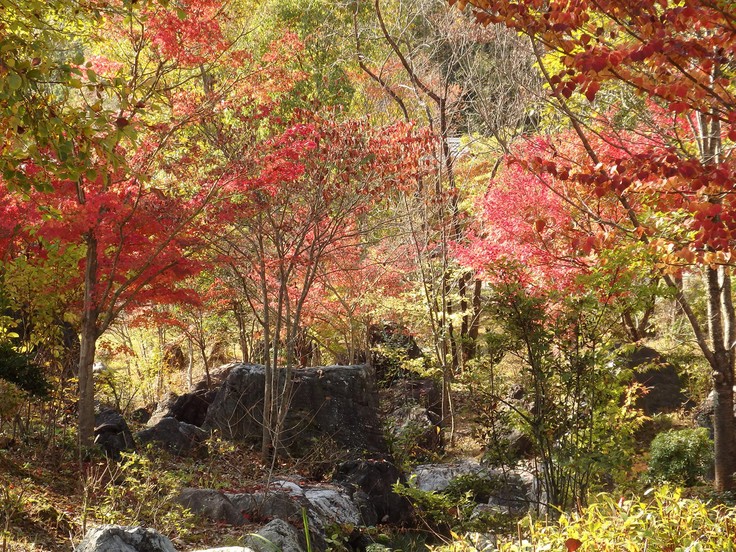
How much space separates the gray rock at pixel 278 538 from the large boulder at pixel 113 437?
10.2 feet

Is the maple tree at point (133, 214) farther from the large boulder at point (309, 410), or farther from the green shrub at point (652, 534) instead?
the green shrub at point (652, 534)

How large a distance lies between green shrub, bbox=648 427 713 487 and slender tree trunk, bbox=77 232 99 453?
724cm

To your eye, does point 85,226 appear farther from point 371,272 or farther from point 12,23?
point 371,272

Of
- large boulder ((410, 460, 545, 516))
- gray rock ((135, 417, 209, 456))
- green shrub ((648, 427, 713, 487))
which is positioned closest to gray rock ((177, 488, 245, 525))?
large boulder ((410, 460, 545, 516))

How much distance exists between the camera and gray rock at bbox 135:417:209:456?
9906 mm

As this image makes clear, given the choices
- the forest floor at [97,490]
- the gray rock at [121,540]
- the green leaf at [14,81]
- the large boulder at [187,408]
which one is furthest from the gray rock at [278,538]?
the large boulder at [187,408]

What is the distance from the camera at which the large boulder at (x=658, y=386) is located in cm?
1360

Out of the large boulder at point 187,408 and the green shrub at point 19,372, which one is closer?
the green shrub at point 19,372

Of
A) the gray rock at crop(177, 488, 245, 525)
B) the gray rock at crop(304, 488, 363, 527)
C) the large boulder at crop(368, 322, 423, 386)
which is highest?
the large boulder at crop(368, 322, 423, 386)

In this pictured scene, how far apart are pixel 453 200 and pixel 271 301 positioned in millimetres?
4610

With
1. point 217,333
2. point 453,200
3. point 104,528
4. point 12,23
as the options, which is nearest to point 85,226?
point 12,23

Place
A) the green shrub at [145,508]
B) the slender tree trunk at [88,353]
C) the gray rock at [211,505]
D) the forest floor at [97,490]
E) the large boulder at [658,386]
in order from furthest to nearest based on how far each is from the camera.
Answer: the large boulder at [658,386] < the slender tree trunk at [88,353] < the gray rock at [211,505] < the green shrub at [145,508] < the forest floor at [97,490]

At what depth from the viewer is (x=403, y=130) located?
33.0ft

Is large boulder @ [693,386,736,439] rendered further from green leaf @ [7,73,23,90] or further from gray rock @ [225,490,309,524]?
green leaf @ [7,73,23,90]
